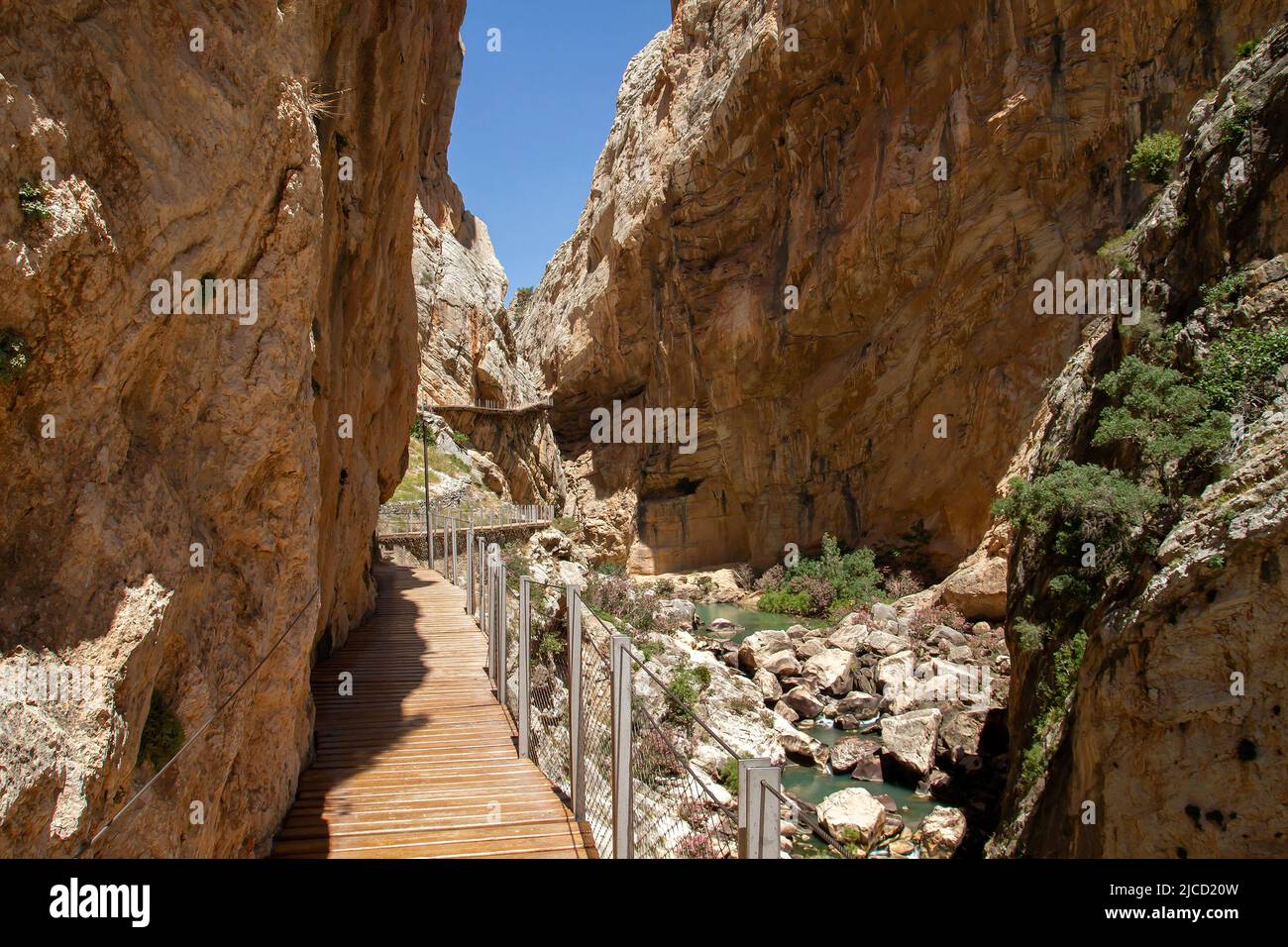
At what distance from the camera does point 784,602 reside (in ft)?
99.8

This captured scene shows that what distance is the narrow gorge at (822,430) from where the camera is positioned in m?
3.65

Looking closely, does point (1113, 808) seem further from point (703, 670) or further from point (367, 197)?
point (367, 197)

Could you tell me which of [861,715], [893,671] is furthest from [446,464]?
[861,715]

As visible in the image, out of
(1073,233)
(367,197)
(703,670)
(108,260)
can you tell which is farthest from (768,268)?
(108,260)

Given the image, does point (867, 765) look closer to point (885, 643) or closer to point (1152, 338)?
point (885, 643)

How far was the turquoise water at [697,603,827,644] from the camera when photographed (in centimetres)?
2664

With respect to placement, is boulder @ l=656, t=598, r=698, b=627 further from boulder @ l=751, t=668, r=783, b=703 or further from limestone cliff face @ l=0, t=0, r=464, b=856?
limestone cliff face @ l=0, t=0, r=464, b=856

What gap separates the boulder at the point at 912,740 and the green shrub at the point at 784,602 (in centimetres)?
1420

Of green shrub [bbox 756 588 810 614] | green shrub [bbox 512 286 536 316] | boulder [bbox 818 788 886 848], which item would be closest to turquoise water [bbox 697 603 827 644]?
green shrub [bbox 756 588 810 614]

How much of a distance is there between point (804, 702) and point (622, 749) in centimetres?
1328

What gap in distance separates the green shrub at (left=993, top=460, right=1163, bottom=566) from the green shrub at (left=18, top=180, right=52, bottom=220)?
9.86 m

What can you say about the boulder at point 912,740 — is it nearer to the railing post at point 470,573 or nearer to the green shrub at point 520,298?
the railing post at point 470,573

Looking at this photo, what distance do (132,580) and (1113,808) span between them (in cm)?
856
